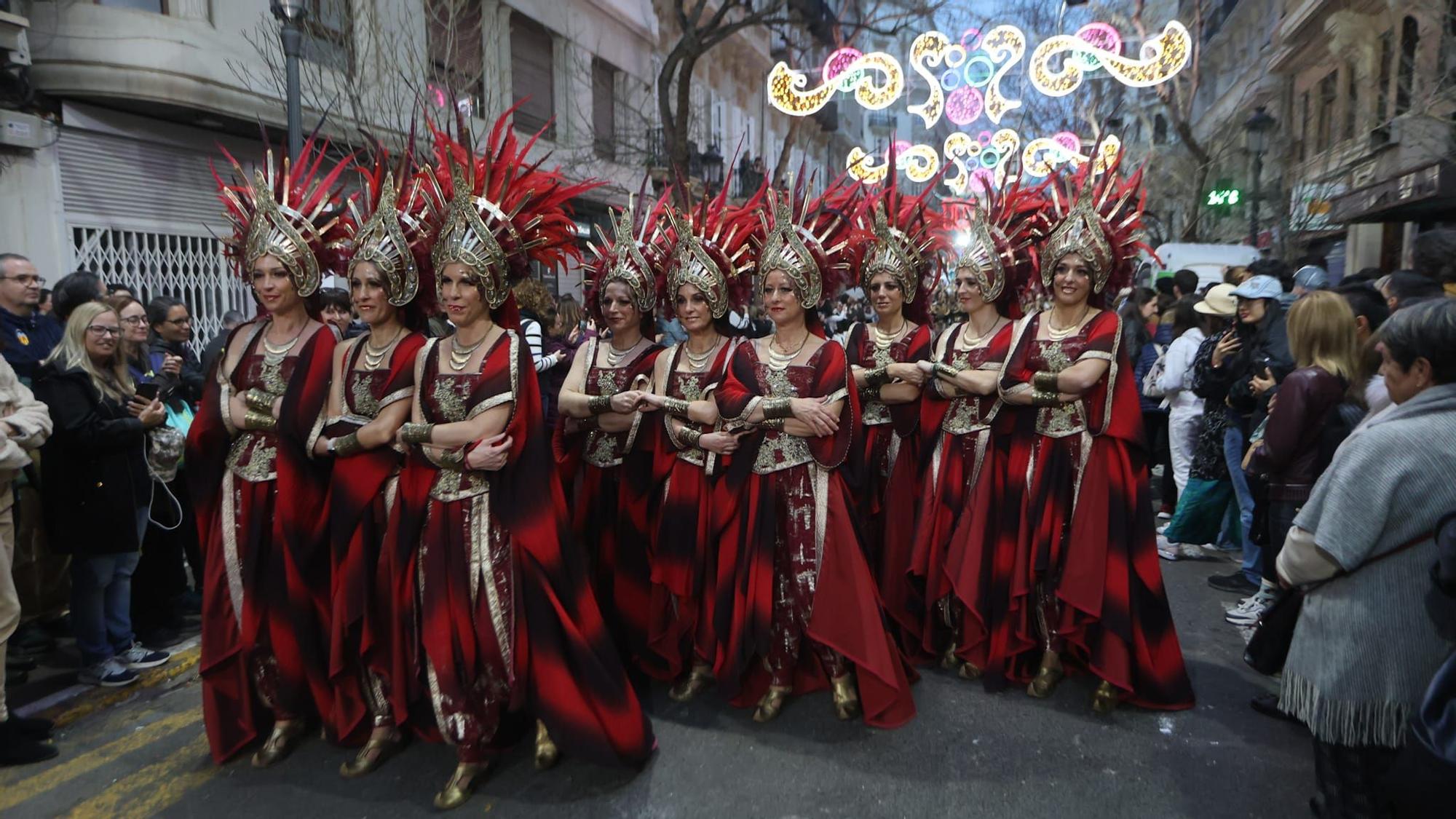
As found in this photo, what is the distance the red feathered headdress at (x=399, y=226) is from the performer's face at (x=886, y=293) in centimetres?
225

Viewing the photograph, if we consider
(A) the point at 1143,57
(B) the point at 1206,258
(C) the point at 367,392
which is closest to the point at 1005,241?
(C) the point at 367,392

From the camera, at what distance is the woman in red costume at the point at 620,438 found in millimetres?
4312

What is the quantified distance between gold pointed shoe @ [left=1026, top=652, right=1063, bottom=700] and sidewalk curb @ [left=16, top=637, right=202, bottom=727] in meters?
3.72

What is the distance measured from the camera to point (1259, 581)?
575cm

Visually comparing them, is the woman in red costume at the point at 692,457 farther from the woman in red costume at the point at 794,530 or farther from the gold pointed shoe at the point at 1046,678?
the gold pointed shoe at the point at 1046,678

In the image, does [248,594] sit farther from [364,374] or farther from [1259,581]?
[1259,581]

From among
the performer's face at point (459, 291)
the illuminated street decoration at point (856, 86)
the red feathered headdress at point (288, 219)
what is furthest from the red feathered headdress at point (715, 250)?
the illuminated street decoration at point (856, 86)

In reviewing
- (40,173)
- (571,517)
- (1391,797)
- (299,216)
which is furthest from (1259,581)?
(40,173)

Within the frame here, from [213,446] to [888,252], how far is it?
3.28 metres

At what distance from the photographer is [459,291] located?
11.0ft

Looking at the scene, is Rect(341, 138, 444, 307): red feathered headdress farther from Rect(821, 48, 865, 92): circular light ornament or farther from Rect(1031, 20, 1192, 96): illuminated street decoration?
Rect(821, 48, 865, 92): circular light ornament

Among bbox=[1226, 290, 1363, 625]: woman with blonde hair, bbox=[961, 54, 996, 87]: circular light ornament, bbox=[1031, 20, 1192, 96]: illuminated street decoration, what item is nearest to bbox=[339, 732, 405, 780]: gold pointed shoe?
bbox=[1226, 290, 1363, 625]: woman with blonde hair

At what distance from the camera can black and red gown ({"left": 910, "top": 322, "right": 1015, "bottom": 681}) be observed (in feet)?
13.7

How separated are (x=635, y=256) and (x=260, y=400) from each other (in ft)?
5.89
